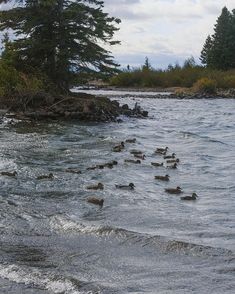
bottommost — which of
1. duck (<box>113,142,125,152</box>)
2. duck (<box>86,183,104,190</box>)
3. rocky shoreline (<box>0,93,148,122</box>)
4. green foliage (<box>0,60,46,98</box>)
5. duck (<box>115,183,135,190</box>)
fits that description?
duck (<box>115,183,135,190</box>)

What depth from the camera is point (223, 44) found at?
80812 millimetres

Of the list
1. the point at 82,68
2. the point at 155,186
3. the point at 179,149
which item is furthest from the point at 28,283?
the point at 82,68

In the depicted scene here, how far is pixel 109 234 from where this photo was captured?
377 inches

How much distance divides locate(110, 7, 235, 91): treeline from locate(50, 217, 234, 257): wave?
60555 millimetres

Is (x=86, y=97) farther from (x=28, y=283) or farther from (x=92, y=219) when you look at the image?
(x=28, y=283)

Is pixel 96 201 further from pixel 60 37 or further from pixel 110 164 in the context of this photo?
pixel 60 37

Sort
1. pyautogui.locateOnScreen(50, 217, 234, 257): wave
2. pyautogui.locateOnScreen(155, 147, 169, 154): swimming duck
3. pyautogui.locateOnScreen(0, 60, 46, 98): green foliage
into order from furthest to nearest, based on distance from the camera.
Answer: pyautogui.locateOnScreen(0, 60, 46, 98): green foliage
pyautogui.locateOnScreen(155, 147, 169, 154): swimming duck
pyautogui.locateOnScreen(50, 217, 234, 257): wave

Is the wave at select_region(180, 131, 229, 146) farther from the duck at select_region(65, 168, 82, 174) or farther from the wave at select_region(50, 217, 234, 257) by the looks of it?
the wave at select_region(50, 217, 234, 257)

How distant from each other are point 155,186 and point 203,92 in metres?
48.0

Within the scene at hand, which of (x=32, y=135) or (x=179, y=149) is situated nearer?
(x=179, y=149)

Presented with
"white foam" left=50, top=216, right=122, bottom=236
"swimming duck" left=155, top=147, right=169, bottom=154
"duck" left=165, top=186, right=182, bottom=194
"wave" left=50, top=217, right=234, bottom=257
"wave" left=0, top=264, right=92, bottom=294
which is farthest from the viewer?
"swimming duck" left=155, top=147, right=169, bottom=154

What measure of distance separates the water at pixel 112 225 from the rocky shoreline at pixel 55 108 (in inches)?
297

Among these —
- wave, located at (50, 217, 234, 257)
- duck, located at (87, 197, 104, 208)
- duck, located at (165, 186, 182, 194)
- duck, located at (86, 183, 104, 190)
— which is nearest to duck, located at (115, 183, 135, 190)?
duck, located at (86, 183, 104, 190)

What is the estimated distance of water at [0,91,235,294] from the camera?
749 centimetres
